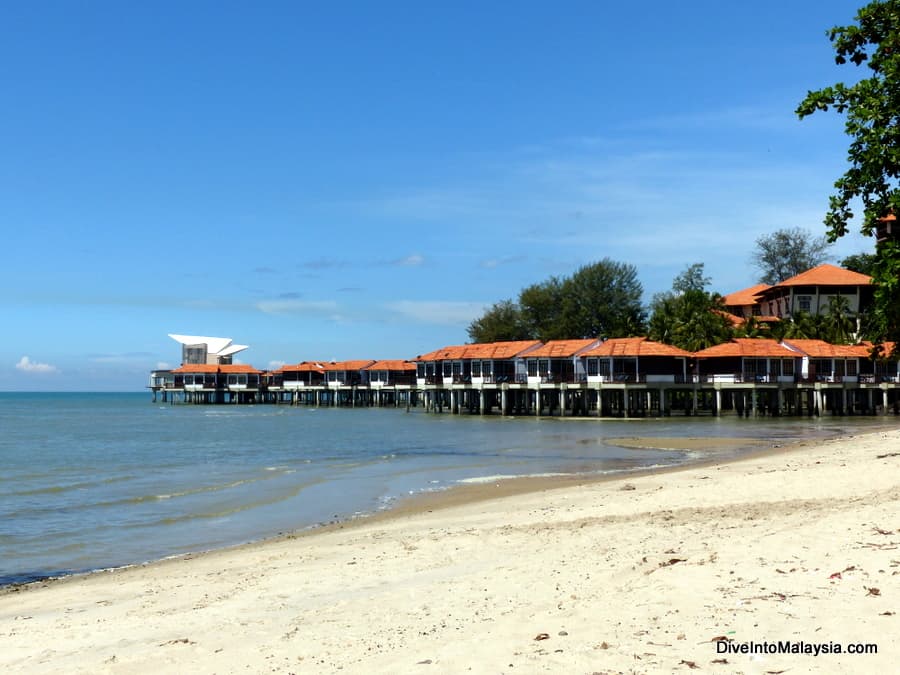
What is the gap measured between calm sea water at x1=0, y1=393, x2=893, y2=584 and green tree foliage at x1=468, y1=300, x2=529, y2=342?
143 feet

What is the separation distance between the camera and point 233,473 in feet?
105

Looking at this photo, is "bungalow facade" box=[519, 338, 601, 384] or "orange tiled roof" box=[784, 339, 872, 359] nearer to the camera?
"orange tiled roof" box=[784, 339, 872, 359]

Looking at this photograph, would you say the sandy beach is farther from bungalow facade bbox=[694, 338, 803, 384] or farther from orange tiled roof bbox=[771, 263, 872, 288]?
orange tiled roof bbox=[771, 263, 872, 288]

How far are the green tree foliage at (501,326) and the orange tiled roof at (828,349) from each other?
136 feet

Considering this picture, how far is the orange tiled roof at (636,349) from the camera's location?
67250 millimetres

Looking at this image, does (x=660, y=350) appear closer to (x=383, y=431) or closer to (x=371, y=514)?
(x=383, y=431)

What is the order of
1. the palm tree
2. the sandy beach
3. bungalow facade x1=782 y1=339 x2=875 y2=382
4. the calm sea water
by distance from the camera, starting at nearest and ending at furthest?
the sandy beach → the calm sea water → bungalow facade x1=782 y1=339 x2=875 y2=382 → the palm tree

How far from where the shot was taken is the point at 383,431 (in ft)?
199

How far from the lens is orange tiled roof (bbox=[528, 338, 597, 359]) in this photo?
74.9 m

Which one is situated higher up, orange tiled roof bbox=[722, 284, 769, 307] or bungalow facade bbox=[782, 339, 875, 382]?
orange tiled roof bbox=[722, 284, 769, 307]

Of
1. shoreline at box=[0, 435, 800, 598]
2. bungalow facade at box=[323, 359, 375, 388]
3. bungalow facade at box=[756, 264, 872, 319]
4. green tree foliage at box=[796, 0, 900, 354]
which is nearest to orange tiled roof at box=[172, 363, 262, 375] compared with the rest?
bungalow facade at box=[323, 359, 375, 388]

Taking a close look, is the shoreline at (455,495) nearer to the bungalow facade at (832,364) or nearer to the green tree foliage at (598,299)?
the bungalow facade at (832,364)

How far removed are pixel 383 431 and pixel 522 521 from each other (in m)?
46.0

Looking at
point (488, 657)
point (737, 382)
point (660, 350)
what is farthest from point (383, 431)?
point (488, 657)
